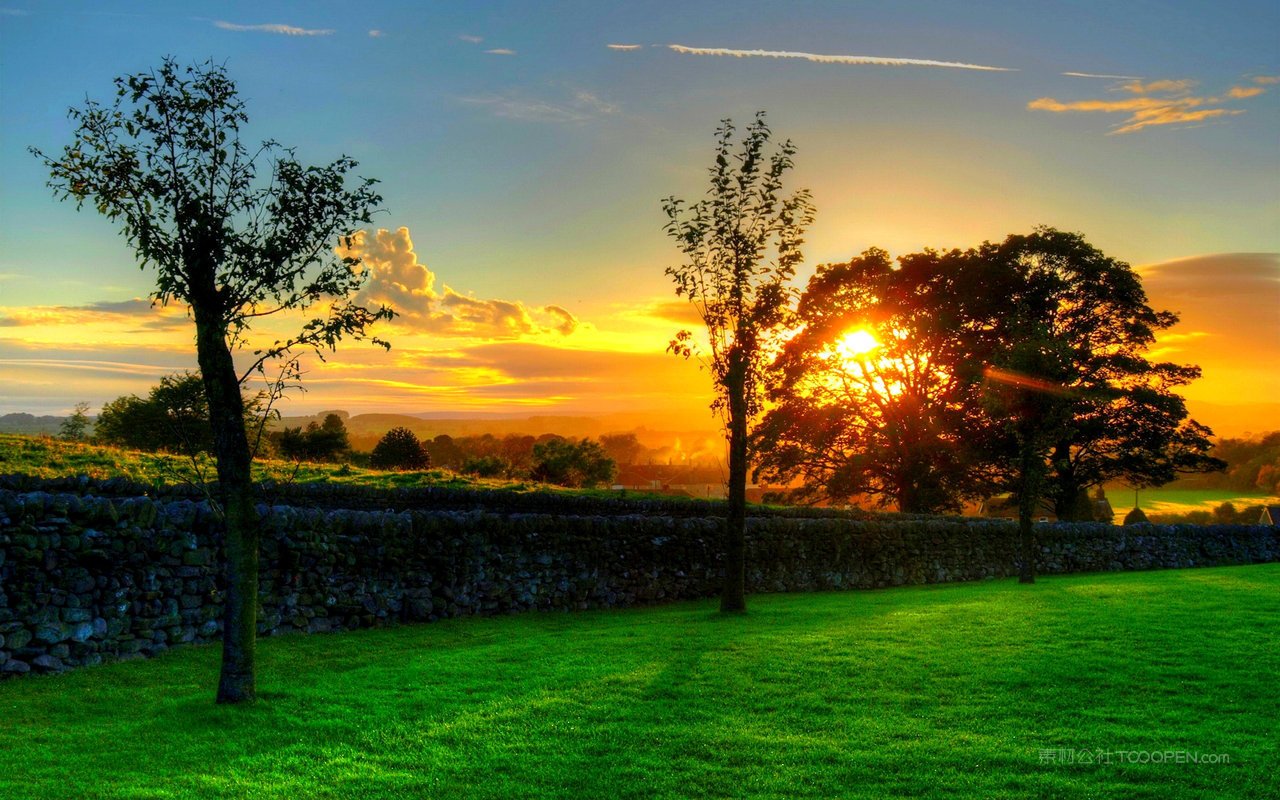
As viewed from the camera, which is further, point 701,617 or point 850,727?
point 701,617

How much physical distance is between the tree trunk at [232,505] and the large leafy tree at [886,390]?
1210 inches

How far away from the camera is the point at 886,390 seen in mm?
41812

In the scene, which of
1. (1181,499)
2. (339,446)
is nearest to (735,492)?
(339,446)

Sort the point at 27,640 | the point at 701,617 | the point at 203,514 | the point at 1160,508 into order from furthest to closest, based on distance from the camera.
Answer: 1. the point at 1160,508
2. the point at 701,617
3. the point at 203,514
4. the point at 27,640

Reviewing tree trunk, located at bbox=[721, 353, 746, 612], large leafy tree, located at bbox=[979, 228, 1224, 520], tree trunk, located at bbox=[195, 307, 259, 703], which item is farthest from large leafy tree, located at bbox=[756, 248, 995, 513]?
tree trunk, located at bbox=[195, 307, 259, 703]

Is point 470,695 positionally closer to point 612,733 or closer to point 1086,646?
point 612,733

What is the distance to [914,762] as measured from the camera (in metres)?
7.67

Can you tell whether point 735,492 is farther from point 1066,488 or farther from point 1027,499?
point 1066,488

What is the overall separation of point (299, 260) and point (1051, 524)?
96.8 ft

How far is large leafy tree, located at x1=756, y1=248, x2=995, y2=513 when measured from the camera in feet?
130

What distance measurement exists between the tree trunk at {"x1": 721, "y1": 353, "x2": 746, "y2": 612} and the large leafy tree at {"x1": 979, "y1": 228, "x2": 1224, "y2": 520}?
2722 centimetres

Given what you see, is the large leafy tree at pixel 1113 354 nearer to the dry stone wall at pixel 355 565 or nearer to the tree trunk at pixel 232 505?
the dry stone wall at pixel 355 565

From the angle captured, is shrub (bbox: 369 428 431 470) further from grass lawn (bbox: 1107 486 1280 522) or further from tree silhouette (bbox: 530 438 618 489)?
grass lawn (bbox: 1107 486 1280 522)

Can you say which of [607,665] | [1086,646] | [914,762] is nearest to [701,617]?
[607,665]
